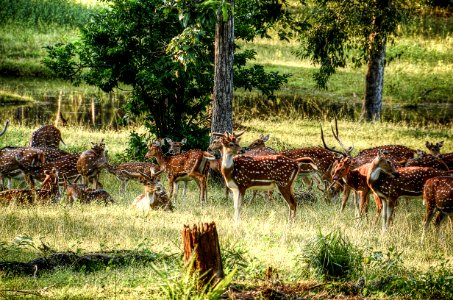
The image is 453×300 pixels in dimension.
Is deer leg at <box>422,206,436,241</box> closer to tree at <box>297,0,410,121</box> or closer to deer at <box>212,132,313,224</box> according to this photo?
deer at <box>212,132,313,224</box>

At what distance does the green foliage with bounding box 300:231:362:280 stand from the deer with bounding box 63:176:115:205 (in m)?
5.33

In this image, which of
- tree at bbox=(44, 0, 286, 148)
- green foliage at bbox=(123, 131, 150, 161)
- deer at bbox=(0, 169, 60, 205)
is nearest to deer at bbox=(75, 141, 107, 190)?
deer at bbox=(0, 169, 60, 205)

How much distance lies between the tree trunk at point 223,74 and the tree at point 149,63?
36.0 inches

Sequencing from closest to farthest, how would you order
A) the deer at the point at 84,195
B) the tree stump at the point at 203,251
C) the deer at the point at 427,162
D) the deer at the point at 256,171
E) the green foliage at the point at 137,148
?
the tree stump at the point at 203,251
the deer at the point at 256,171
the deer at the point at 84,195
the deer at the point at 427,162
the green foliage at the point at 137,148

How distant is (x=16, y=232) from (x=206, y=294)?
4.78 meters

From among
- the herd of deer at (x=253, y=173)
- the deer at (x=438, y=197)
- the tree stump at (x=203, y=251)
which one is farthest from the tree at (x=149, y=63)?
the tree stump at (x=203, y=251)

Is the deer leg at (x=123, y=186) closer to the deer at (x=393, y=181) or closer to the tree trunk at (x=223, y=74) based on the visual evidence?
the tree trunk at (x=223, y=74)

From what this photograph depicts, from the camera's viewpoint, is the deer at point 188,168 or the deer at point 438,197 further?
the deer at point 188,168

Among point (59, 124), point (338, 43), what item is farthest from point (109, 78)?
point (338, 43)

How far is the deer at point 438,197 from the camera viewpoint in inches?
483

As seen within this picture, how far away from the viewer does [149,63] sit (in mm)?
18500

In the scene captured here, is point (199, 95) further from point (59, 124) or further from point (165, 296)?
point (165, 296)

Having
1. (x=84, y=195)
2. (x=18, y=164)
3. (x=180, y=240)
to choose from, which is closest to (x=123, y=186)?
(x=84, y=195)

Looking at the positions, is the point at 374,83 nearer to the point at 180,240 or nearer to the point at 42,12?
the point at 180,240
